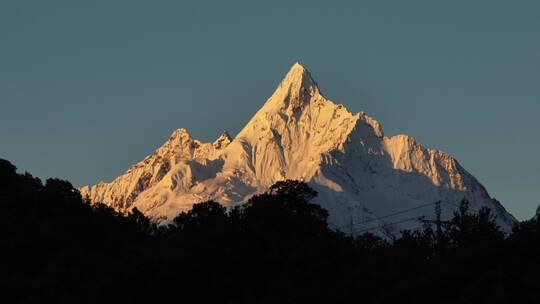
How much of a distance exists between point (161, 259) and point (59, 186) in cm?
4972

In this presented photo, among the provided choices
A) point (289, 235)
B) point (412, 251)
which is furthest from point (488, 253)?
point (289, 235)

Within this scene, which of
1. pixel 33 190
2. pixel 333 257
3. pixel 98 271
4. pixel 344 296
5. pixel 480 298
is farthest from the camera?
pixel 33 190

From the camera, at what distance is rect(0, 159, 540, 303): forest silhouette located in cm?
8981

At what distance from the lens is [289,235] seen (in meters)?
120

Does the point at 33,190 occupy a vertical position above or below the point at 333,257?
above

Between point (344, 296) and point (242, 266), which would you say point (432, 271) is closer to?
point (344, 296)

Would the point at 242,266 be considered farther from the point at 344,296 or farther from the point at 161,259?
the point at 344,296

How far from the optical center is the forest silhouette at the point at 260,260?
3536 inches

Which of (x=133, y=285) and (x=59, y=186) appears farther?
(x=59, y=186)

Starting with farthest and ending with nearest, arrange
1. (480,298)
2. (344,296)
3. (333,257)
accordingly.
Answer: (333,257) → (344,296) → (480,298)

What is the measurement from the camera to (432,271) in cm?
9162

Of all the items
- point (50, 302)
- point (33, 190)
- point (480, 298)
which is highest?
point (33, 190)

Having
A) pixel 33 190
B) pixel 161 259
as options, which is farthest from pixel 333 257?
pixel 33 190

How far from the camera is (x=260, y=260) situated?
4419 inches
